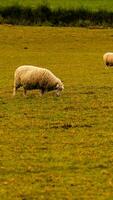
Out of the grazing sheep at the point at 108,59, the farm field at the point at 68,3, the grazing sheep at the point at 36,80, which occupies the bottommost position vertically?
the farm field at the point at 68,3

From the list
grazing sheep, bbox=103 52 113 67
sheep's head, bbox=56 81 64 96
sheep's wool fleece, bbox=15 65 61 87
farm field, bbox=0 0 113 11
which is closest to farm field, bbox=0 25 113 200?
sheep's head, bbox=56 81 64 96

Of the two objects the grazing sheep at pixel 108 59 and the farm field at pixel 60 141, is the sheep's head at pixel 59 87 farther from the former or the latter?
the grazing sheep at pixel 108 59

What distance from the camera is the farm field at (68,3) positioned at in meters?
58.5

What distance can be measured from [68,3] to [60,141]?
5059 centimetres

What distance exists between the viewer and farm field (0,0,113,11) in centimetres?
5850

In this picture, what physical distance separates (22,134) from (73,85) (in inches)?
386

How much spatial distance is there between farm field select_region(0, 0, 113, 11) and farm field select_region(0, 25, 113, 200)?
33043mm

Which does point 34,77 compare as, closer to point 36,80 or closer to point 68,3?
point 36,80

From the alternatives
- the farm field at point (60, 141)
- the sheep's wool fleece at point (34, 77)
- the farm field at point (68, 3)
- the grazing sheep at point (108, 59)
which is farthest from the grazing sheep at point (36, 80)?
the farm field at point (68, 3)

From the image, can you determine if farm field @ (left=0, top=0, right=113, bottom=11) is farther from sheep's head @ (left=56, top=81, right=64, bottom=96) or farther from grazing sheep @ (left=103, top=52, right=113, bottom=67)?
sheep's head @ (left=56, top=81, right=64, bottom=96)

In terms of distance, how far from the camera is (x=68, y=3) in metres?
61.1

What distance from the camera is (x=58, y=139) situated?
11.7 m

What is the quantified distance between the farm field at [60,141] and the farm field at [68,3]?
108 ft

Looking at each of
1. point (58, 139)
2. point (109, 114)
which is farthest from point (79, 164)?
point (109, 114)
